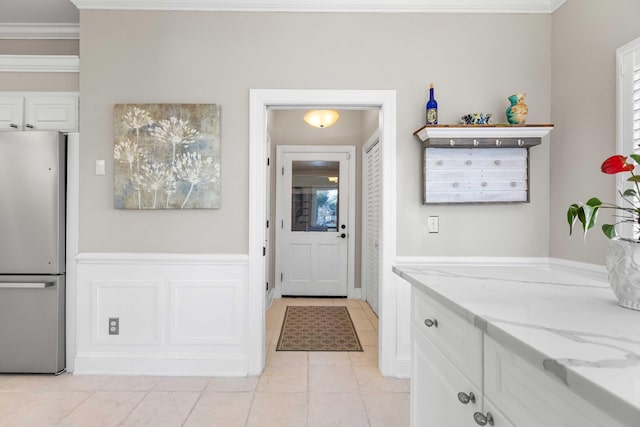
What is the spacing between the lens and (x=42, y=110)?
8.52 feet

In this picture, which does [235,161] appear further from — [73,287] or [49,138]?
[73,287]

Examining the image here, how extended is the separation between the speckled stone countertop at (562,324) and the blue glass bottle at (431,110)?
1281 millimetres

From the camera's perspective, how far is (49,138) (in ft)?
7.82

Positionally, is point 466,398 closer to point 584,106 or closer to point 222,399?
point 222,399

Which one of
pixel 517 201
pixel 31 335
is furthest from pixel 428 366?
pixel 31 335

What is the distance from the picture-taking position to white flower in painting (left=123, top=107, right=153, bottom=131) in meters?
2.40

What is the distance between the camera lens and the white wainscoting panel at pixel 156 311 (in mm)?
2432

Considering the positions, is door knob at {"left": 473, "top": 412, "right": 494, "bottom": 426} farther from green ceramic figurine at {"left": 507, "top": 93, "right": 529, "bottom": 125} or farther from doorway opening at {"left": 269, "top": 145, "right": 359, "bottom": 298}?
doorway opening at {"left": 269, "top": 145, "right": 359, "bottom": 298}

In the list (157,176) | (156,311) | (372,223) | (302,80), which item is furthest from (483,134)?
(156,311)

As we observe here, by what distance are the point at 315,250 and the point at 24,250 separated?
120 inches

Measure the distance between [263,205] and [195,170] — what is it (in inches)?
21.3

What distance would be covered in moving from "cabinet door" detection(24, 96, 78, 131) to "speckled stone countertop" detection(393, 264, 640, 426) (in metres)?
2.75

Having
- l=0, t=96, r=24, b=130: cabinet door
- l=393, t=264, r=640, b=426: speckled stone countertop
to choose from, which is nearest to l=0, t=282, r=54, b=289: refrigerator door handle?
l=0, t=96, r=24, b=130: cabinet door

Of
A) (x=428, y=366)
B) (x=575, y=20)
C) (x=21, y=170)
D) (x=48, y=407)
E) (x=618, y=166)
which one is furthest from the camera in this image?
(x=21, y=170)
